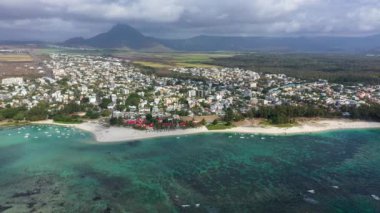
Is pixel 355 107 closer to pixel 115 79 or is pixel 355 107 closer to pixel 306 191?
pixel 306 191

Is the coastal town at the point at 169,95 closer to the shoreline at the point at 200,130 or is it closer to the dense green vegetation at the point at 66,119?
the shoreline at the point at 200,130

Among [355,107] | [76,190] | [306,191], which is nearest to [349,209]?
[306,191]

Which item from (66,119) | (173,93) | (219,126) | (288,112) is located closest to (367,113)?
(288,112)

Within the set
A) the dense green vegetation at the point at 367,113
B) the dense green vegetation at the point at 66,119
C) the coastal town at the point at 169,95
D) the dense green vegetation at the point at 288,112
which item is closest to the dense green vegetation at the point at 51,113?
the dense green vegetation at the point at 66,119

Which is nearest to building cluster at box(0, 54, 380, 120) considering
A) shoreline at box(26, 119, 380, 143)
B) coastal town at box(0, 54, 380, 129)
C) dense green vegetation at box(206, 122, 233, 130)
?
coastal town at box(0, 54, 380, 129)

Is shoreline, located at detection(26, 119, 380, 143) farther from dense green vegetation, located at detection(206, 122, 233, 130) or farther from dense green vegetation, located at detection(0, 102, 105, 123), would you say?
dense green vegetation, located at detection(0, 102, 105, 123)

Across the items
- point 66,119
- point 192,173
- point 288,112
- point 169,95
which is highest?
point 288,112

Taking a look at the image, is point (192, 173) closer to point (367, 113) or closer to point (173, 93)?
point (367, 113)
